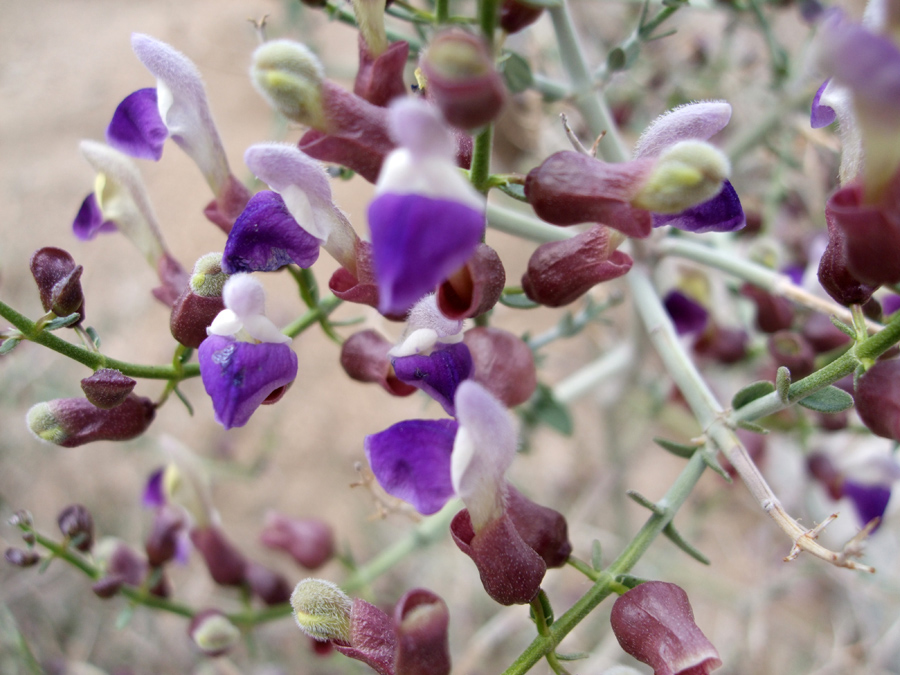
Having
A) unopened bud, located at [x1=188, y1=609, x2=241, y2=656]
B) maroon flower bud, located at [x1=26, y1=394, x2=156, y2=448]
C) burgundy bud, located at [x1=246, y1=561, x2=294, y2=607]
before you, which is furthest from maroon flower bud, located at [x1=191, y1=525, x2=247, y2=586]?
maroon flower bud, located at [x1=26, y1=394, x2=156, y2=448]

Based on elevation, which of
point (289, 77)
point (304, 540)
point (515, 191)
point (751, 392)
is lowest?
point (304, 540)

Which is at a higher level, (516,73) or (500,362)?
(516,73)

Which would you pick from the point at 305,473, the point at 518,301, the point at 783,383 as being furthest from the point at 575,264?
the point at 305,473

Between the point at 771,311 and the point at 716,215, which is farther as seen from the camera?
the point at 771,311

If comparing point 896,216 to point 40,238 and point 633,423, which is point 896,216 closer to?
point 633,423

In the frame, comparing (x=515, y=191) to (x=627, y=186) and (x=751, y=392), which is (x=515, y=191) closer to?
(x=627, y=186)

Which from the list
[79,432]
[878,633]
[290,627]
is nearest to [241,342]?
[79,432]

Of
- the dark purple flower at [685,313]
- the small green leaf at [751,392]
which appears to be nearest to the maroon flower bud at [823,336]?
the dark purple flower at [685,313]

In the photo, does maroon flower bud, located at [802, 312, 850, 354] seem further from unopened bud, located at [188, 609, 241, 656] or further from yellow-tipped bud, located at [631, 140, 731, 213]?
unopened bud, located at [188, 609, 241, 656]
